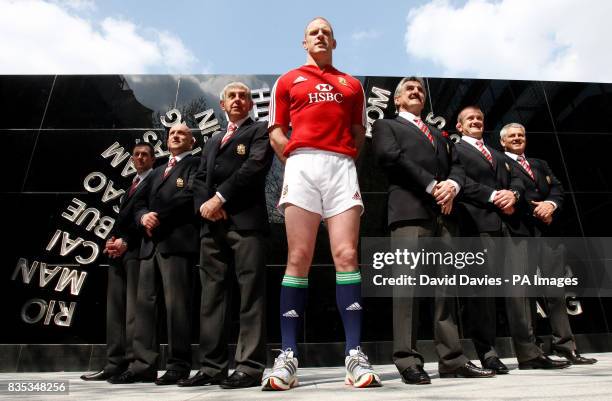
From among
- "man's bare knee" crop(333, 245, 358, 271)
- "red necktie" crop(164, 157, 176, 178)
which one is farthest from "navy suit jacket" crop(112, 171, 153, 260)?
"man's bare knee" crop(333, 245, 358, 271)

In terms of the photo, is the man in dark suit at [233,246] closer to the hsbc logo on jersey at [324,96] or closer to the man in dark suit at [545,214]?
the hsbc logo on jersey at [324,96]

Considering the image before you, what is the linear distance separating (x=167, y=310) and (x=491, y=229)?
260 cm

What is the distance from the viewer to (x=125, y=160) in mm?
6895

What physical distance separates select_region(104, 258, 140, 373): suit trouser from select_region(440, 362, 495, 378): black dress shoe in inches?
96.9

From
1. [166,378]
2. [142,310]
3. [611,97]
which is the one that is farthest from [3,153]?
[611,97]

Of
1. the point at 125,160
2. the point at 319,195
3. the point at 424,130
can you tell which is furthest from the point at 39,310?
the point at 424,130

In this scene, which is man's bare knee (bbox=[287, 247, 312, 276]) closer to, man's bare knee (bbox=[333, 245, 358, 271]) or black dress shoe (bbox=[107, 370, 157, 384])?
man's bare knee (bbox=[333, 245, 358, 271])

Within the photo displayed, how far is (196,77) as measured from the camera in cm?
732

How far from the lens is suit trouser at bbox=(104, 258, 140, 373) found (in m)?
4.29

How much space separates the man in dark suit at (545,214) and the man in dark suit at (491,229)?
27 cm

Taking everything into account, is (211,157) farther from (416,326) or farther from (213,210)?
(416,326)

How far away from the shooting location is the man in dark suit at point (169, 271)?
3.80 m

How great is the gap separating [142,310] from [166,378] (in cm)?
62

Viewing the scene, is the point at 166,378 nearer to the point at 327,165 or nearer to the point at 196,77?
the point at 327,165
